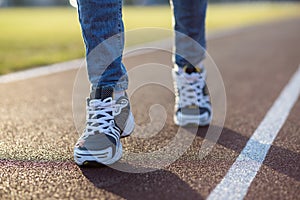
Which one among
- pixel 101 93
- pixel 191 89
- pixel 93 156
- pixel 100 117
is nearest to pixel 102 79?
pixel 101 93

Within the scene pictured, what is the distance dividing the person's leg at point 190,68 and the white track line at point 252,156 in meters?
0.37

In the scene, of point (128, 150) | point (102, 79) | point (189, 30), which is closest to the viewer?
point (102, 79)

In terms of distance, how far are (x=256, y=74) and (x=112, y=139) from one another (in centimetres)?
352

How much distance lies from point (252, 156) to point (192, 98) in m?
0.66

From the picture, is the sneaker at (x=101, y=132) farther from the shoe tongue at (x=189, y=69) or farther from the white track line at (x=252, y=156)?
the shoe tongue at (x=189, y=69)

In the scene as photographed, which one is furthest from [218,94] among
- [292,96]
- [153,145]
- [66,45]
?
[66,45]

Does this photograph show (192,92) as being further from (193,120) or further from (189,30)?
(189,30)

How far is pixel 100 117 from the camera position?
83.3 inches

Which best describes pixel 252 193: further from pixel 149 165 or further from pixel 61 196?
pixel 61 196

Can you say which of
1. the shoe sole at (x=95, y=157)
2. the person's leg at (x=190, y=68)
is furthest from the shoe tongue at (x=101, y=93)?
the person's leg at (x=190, y=68)

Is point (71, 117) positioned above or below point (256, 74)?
above

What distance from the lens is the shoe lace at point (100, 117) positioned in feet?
6.90

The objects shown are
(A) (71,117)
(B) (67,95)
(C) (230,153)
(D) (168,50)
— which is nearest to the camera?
(C) (230,153)

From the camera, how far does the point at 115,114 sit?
2.20 m
